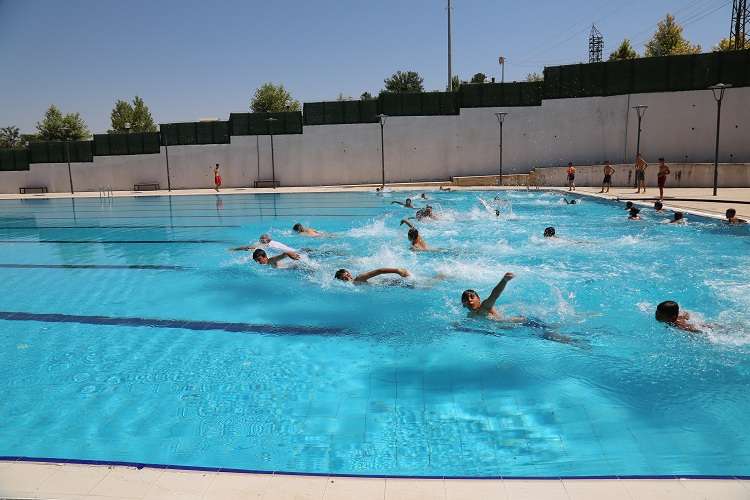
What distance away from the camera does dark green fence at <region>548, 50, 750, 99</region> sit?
80.4 ft

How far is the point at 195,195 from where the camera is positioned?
86.5 feet

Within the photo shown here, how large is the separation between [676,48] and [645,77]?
2589 centimetres

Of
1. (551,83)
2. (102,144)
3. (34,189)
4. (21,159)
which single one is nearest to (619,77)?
(551,83)

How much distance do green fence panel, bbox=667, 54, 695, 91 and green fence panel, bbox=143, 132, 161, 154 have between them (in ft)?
85.4

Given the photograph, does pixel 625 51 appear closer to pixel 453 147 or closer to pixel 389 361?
pixel 453 147

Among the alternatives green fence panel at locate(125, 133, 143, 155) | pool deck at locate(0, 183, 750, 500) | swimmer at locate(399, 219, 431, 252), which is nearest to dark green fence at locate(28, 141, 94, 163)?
green fence panel at locate(125, 133, 143, 155)

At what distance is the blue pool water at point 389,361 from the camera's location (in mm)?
3914

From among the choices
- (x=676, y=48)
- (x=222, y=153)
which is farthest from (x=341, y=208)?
(x=676, y=48)

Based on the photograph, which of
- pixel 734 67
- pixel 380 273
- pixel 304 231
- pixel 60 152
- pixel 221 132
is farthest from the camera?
pixel 60 152

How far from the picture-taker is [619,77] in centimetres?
2619

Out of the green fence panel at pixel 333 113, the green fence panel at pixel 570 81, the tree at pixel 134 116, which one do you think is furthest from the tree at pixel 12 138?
the green fence panel at pixel 570 81

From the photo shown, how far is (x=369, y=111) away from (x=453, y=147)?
4.87m

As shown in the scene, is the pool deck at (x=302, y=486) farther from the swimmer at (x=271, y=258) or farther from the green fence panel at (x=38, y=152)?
the green fence panel at (x=38, y=152)

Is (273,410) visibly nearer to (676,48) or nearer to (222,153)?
(222,153)
